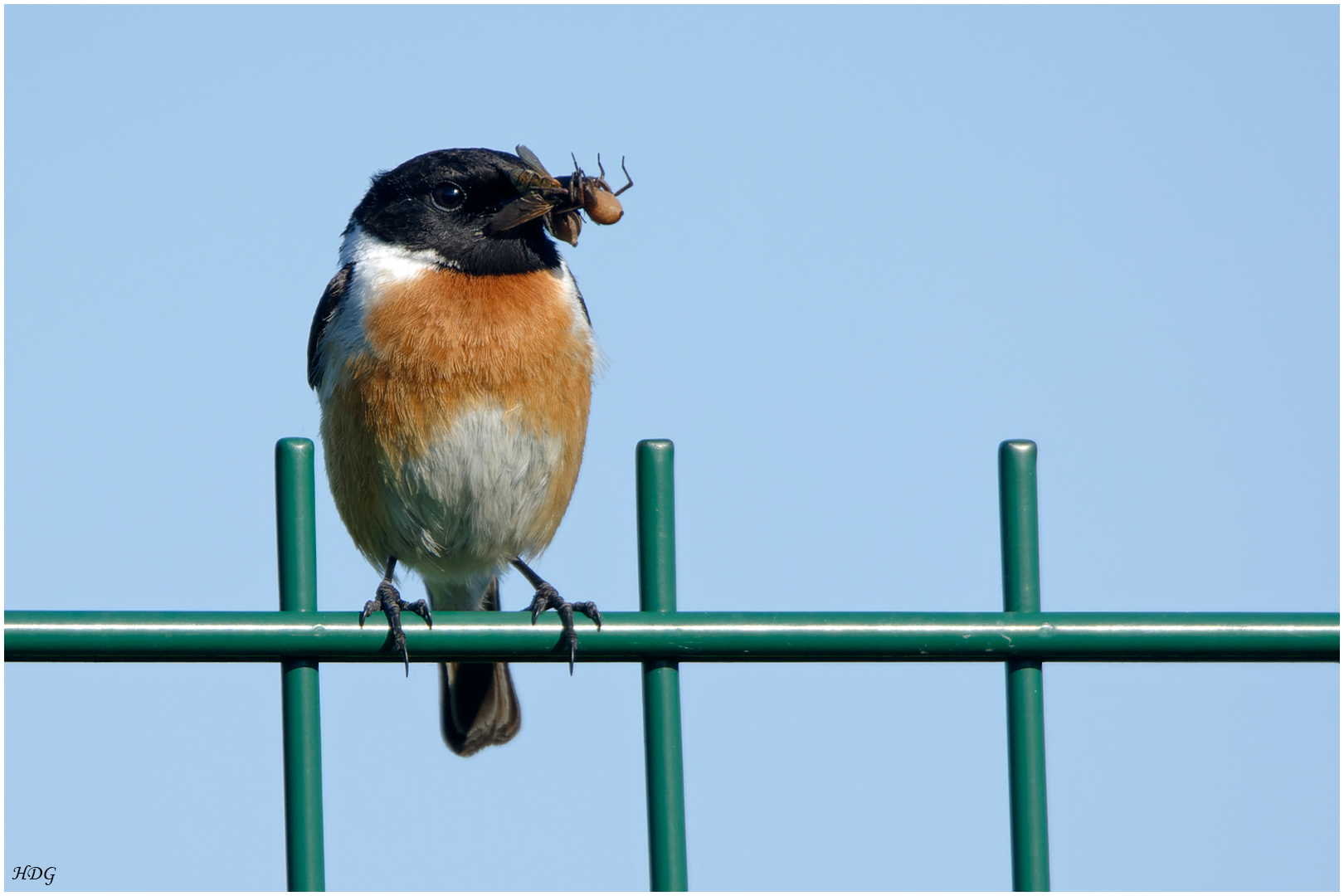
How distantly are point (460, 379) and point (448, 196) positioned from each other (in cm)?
74

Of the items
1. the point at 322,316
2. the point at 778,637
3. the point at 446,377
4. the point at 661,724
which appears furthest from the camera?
the point at 322,316

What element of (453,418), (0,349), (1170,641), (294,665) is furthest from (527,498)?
(1170,641)

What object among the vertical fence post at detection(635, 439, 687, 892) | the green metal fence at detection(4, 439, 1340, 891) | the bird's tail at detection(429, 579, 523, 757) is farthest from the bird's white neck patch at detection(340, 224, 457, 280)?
the vertical fence post at detection(635, 439, 687, 892)

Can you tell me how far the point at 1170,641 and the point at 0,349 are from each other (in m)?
2.48

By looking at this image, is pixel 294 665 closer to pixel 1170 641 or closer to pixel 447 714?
pixel 1170 641

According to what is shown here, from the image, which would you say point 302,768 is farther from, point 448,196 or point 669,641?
point 448,196

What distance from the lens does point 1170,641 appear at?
103 inches

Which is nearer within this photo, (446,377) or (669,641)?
(669,641)

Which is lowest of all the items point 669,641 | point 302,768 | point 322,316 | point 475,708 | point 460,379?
point 475,708

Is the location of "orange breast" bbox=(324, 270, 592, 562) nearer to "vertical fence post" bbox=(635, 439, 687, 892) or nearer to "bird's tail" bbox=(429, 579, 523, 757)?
"bird's tail" bbox=(429, 579, 523, 757)

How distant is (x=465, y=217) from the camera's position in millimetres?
4750

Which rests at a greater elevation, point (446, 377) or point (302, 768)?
point (446, 377)

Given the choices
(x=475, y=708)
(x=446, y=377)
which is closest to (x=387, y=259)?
(x=446, y=377)

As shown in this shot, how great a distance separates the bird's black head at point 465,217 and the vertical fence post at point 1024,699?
2.26m
